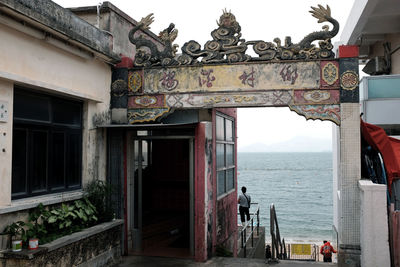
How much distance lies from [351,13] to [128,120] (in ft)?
30.3

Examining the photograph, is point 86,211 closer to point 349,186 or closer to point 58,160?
point 58,160

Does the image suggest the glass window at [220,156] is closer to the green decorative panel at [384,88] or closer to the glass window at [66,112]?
the glass window at [66,112]

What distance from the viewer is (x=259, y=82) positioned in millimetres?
8078

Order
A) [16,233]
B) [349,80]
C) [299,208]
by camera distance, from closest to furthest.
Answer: [16,233], [349,80], [299,208]

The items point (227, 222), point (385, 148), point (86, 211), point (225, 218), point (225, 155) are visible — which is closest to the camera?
point (86, 211)

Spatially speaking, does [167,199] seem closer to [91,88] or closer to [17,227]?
[91,88]

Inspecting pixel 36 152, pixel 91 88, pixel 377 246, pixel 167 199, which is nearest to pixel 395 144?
pixel 377 246

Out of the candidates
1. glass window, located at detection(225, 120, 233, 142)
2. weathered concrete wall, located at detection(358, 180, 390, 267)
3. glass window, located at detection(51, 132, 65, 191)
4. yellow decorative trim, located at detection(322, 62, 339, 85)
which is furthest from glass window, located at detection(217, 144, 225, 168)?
weathered concrete wall, located at detection(358, 180, 390, 267)

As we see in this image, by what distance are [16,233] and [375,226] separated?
17.8 feet

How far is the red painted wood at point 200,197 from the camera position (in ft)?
27.2

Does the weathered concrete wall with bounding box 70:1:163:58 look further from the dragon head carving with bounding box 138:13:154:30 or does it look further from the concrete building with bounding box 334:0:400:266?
the concrete building with bounding box 334:0:400:266

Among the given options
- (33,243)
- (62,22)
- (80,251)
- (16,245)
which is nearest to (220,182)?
(80,251)

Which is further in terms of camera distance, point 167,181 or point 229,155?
point 167,181

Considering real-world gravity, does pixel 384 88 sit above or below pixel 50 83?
above
